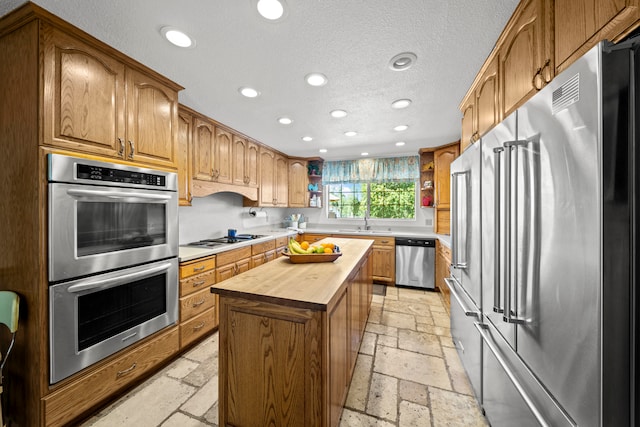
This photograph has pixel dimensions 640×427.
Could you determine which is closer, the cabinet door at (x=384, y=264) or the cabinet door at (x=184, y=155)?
the cabinet door at (x=184, y=155)

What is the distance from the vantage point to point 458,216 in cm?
196

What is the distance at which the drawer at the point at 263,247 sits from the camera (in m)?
3.29

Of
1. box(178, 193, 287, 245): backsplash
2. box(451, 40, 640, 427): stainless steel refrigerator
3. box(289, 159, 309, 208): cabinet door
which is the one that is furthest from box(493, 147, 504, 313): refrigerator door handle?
box(289, 159, 309, 208): cabinet door

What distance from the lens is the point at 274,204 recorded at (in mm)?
4441

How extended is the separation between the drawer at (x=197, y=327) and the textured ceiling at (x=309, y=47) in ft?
7.06

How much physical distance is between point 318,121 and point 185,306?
2.43m

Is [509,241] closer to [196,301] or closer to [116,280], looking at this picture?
[116,280]

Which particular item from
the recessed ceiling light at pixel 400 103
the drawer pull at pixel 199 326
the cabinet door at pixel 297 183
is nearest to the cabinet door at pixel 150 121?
the drawer pull at pixel 199 326

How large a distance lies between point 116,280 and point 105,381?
0.65 meters

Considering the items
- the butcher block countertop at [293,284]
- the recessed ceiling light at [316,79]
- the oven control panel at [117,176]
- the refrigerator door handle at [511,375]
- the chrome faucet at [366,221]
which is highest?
the recessed ceiling light at [316,79]

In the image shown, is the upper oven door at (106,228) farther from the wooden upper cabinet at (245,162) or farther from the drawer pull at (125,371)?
the wooden upper cabinet at (245,162)

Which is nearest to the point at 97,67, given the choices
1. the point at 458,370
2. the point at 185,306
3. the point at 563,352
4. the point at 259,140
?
the point at 185,306

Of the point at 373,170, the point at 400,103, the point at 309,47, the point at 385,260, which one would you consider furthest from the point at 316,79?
the point at 385,260

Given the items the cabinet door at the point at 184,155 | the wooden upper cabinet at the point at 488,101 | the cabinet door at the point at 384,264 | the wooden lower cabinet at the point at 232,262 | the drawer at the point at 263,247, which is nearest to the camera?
the wooden upper cabinet at the point at 488,101
